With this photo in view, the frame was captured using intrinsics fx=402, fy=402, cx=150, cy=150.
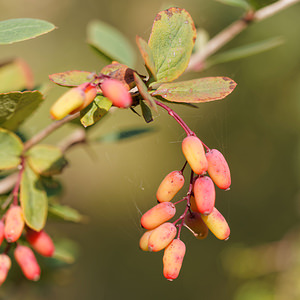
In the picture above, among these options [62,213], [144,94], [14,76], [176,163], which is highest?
[144,94]

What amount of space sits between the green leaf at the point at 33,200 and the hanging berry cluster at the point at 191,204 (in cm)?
19

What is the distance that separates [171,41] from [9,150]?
348mm

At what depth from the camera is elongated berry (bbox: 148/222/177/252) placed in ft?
1.84

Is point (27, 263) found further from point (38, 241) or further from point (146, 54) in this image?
point (146, 54)

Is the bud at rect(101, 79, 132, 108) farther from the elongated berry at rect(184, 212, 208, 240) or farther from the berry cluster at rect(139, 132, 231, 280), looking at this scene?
the elongated berry at rect(184, 212, 208, 240)

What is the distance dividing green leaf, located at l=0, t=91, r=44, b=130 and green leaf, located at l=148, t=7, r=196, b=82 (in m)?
0.22

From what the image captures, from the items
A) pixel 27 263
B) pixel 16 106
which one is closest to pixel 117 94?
pixel 16 106

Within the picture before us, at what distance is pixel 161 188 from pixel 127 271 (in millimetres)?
2013

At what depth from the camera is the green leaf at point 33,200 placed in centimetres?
66

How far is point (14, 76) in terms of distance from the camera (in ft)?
2.94

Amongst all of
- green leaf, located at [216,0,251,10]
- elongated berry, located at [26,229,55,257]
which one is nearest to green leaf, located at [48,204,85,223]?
elongated berry, located at [26,229,55,257]

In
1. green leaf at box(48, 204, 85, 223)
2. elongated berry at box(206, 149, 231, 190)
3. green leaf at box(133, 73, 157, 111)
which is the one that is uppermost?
green leaf at box(133, 73, 157, 111)

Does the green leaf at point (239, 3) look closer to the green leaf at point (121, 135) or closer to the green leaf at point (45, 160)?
the green leaf at point (121, 135)

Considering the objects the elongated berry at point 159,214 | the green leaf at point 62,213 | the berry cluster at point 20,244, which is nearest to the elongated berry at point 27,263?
the berry cluster at point 20,244
